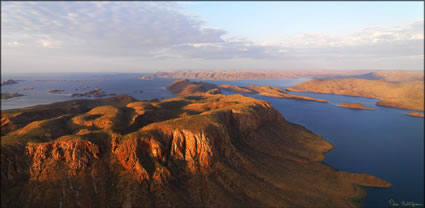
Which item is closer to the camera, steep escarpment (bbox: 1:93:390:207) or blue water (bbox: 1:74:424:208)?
steep escarpment (bbox: 1:93:390:207)

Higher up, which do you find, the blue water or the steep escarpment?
the steep escarpment

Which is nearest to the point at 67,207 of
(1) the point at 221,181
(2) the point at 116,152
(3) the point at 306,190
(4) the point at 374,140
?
(2) the point at 116,152

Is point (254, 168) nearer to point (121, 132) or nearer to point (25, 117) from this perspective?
point (121, 132)

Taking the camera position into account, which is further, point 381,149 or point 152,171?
point 381,149

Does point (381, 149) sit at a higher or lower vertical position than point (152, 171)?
lower

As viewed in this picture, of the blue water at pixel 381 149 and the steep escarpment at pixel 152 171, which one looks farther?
the blue water at pixel 381 149

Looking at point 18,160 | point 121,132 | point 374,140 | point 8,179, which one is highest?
point 121,132

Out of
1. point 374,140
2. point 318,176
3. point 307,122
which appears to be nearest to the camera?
point 318,176

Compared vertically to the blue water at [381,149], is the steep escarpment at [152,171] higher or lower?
higher
